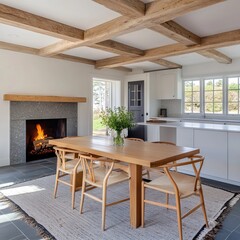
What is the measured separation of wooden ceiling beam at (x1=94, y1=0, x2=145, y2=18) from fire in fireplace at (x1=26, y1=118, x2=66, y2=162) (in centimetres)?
358

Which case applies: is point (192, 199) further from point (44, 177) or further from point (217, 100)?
point (217, 100)

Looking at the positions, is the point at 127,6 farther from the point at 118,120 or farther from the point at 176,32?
the point at 118,120

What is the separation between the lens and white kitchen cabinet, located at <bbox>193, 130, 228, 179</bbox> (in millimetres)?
3670

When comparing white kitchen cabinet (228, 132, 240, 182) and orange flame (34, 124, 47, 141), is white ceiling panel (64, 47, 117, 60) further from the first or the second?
white kitchen cabinet (228, 132, 240, 182)

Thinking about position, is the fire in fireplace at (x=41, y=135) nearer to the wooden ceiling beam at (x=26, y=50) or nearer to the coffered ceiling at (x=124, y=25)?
the wooden ceiling beam at (x=26, y=50)

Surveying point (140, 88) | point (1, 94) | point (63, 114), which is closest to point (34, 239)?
point (1, 94)

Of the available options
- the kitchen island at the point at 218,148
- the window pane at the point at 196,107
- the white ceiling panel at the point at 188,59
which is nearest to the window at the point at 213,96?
the window pane at the point at 196,107

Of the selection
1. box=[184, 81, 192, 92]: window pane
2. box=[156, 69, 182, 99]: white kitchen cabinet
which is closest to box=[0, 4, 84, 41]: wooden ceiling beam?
box=[156, 69, 182, 99]: white kitchen cabinet

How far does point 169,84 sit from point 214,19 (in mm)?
3578

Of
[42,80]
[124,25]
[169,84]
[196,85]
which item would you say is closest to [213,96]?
[196,85]

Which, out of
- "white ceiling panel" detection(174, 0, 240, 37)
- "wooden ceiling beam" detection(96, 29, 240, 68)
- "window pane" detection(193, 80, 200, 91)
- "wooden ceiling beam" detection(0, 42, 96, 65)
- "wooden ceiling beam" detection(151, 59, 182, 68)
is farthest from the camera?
"window pane" detection(193, 80, 200, 91)

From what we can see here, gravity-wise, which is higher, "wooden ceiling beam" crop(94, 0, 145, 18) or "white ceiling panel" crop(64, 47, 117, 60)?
"white ceiling panel" crop(64, 47, 117, 60)

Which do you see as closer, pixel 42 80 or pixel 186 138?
pixel 186 138

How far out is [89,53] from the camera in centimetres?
548
